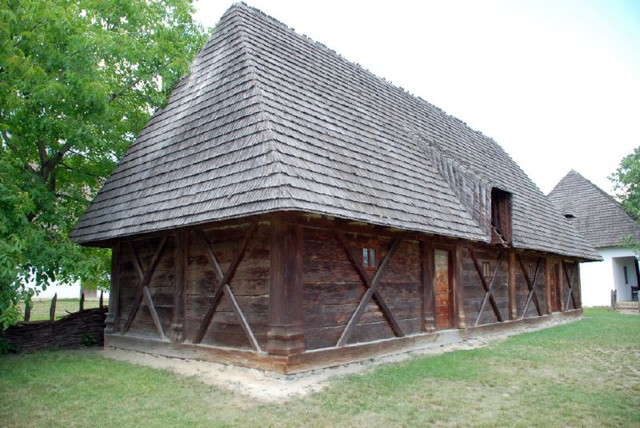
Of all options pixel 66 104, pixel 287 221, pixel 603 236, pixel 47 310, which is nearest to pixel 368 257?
pixel 287 221

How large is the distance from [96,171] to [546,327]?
1279 cm

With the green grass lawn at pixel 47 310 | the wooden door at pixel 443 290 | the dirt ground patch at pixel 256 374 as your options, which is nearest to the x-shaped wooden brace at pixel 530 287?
the wooden door at pixel 443 290

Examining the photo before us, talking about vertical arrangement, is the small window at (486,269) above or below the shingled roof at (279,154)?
below

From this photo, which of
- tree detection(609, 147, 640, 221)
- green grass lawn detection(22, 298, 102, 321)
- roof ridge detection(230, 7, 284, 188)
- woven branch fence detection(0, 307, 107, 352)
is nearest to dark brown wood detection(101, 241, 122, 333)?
woven branch fence detection(0, 307, 107, 352)

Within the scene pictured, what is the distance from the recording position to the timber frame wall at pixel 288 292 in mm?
7023

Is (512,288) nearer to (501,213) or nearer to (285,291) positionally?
(501,213)

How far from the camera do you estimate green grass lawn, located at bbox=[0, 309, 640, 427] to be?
5.13 metres

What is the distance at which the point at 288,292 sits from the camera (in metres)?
6.86

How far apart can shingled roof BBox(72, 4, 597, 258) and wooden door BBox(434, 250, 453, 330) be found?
0.90 metres

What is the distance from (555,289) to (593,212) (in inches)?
430

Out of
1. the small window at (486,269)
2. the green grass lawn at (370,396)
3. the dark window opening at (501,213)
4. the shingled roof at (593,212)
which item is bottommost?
the green grass lawn at (370,396)

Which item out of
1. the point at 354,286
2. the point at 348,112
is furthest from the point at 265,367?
the point at 348,112

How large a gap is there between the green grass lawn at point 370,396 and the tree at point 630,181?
16.2 m

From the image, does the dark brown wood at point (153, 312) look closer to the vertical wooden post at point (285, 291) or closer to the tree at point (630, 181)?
the vertical wooden post at point (285, 291)
